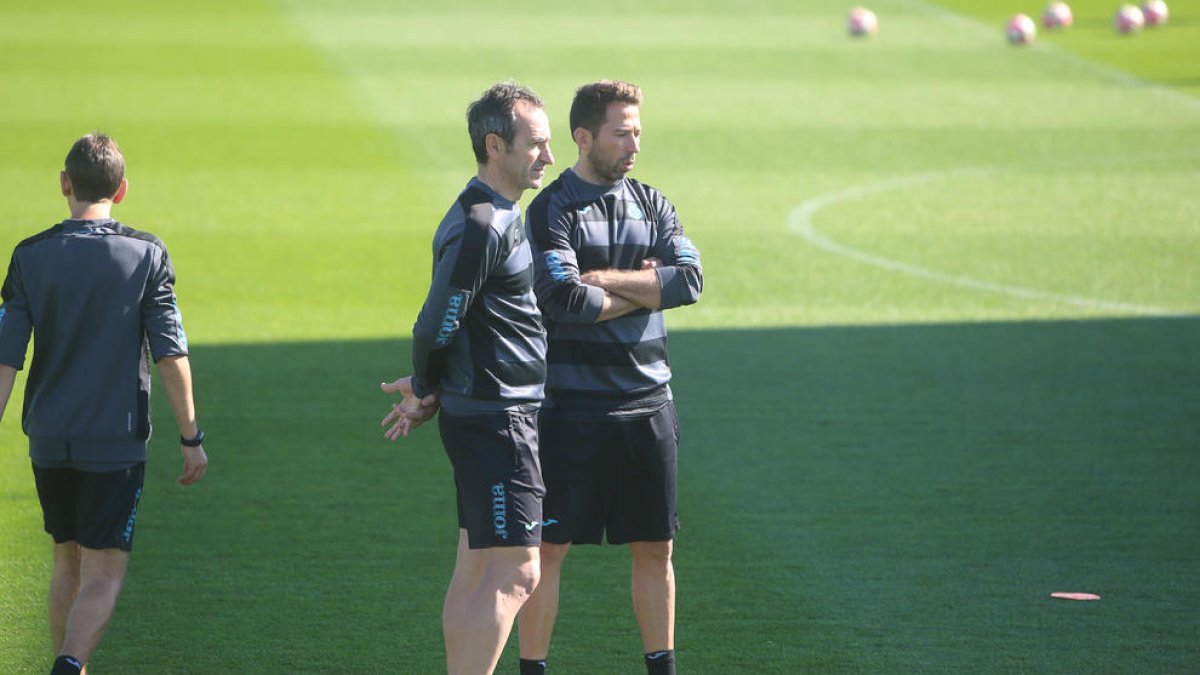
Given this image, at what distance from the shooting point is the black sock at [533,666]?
18.0ft

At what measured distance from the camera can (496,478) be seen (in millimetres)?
5000

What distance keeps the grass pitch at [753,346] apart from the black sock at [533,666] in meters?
0.44

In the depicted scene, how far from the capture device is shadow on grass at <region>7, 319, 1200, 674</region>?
6109mm

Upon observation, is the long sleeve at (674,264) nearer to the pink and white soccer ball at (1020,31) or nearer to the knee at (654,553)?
the knee at (654,553)

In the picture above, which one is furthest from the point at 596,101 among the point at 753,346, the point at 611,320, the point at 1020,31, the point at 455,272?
the point at 1020,31

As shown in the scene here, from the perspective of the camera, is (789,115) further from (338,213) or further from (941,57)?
(338,213)

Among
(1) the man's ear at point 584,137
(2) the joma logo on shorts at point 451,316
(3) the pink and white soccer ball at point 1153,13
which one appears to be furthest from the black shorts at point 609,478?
(3) the pink and white soccer ball at point 1153,13

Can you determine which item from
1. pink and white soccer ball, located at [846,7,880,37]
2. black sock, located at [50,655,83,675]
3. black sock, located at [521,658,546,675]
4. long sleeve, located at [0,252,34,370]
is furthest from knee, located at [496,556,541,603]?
pink and white soccer ball, located at [846,7,880,37]

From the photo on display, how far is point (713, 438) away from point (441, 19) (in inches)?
781

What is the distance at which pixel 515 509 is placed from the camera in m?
5.00

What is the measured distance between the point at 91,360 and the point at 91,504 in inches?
16.9

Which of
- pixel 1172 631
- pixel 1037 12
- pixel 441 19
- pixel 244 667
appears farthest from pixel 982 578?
pixel 1037 12

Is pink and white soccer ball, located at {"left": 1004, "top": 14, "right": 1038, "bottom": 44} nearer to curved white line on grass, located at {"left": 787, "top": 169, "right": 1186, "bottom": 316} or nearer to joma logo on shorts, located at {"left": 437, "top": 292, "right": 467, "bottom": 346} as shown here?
curved white line on grass, located at {"left": 787, "top": 169, "right": 1186, "bottom": 316}

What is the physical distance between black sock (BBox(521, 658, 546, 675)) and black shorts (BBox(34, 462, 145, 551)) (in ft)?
4.18
